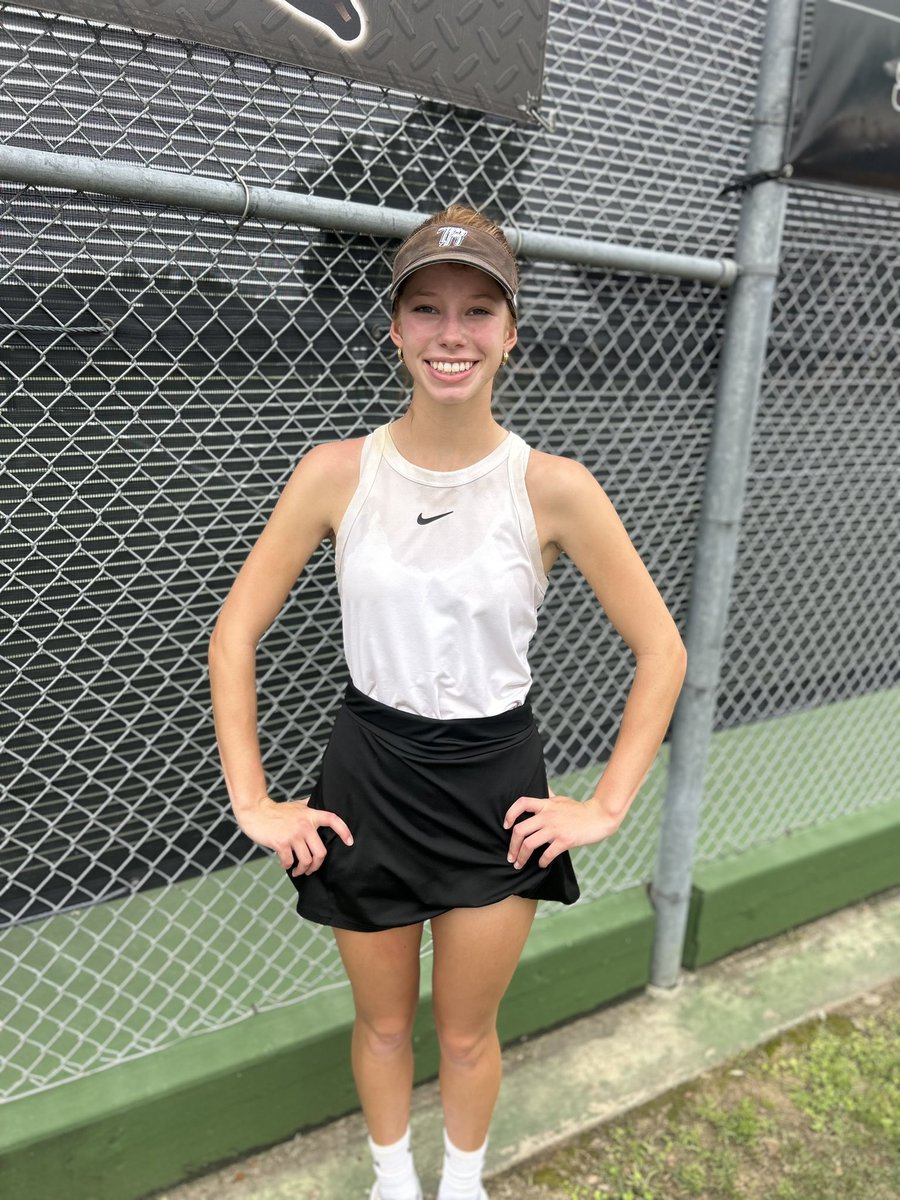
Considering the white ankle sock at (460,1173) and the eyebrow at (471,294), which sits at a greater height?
the eyebrow at (471,294)

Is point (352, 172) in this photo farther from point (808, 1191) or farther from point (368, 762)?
point (808, 1191)

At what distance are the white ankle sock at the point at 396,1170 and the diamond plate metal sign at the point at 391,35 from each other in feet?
7.92

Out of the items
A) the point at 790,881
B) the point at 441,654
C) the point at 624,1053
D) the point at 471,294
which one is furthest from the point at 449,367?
the point at 790,881

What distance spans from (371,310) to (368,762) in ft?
3.86

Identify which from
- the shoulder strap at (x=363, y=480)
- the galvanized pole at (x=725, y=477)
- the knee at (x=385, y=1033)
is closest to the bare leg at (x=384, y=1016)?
the knee at (x=385, y=1033)

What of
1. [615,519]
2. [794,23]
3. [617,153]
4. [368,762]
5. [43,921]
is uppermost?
[794,23]

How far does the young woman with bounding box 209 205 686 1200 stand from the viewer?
Result: 1.56 meters

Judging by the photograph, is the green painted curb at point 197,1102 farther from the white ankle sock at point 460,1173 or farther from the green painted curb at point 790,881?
the green painted curb at point 790,881

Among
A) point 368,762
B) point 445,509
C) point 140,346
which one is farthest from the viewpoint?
point 140,346

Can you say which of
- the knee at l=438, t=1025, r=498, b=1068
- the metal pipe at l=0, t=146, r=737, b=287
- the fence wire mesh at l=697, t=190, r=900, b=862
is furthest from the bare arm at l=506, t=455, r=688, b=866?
the fence wire mesh at l=697, t=190, r=900, b=862

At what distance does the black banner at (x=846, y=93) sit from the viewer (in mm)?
2293

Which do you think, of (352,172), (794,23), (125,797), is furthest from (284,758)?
(794,23)

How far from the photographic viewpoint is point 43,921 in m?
2.49

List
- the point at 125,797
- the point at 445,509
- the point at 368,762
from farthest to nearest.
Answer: the point at 125,797 → the point at 368,762 → the point at 445,509
